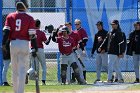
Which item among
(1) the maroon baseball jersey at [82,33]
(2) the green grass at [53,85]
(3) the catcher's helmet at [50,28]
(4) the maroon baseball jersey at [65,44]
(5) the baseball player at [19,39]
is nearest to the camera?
(5) the baseball player at [19,39]

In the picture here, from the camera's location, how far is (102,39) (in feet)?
64.3

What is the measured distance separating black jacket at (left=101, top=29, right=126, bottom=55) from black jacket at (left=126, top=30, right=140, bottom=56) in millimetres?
607

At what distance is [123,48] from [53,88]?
333 centimetres

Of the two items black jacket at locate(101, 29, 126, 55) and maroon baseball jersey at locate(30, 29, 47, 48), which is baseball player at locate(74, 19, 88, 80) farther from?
maroon baseball jersey at locate(30, 29, 47, 48)

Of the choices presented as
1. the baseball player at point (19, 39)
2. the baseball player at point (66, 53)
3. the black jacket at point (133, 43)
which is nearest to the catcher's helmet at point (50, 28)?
the baseball player at point (66, 53)

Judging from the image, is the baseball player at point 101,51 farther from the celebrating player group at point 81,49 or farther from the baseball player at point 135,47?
the baseball player at point 135,47

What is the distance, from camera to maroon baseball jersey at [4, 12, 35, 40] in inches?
516

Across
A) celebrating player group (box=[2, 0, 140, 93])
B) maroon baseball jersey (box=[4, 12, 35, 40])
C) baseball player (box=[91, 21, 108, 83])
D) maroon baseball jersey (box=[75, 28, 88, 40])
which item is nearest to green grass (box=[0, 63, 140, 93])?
celebrating player group (box=[2, 0, 140, 93])

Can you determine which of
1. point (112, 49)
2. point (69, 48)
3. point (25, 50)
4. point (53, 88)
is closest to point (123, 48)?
point (112, 49)

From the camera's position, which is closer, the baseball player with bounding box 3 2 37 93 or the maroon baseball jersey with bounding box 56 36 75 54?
the baseball player with bounding box 3 2 37 93

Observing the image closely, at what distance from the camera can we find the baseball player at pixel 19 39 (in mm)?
13031

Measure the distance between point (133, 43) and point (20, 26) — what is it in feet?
24.2

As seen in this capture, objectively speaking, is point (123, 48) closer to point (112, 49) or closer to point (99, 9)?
point (112, 49)

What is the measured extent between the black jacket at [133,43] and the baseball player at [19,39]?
6960 millimetres
